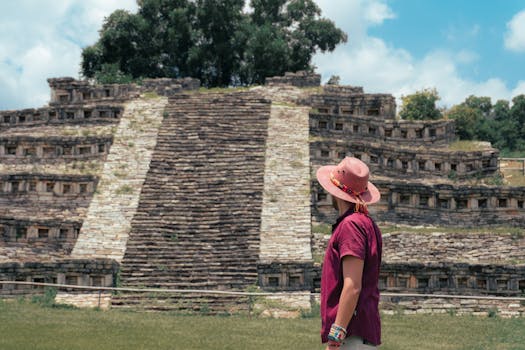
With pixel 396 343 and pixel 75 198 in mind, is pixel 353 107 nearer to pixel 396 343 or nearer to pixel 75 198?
pixel 75 198

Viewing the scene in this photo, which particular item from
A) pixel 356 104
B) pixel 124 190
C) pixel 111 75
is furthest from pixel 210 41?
pixel 124 190

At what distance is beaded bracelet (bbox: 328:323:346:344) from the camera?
17.9ft

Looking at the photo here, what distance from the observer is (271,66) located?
3838cm

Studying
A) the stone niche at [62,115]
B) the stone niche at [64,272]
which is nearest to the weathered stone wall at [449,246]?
the stone niche at [64,272]

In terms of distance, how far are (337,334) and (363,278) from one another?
50 cm

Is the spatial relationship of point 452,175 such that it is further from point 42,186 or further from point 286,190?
point 42,186

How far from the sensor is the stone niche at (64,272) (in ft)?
56.9

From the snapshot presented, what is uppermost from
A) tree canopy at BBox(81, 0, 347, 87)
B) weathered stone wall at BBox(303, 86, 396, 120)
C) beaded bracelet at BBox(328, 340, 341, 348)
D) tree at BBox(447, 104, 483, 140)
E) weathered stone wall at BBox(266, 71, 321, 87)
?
tree canopy at BBox(81, 0, 347, 87)

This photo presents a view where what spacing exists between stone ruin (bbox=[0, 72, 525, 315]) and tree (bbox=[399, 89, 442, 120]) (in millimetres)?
12839

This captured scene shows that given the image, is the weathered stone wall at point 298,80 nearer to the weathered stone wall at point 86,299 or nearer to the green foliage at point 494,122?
the green foliage at point 494,122

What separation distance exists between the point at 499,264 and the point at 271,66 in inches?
888

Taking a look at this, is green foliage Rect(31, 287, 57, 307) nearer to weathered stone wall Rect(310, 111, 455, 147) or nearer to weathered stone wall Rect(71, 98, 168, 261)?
weathered stone wall Rect(71, 98, 168, 261)

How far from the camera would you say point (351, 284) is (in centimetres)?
551

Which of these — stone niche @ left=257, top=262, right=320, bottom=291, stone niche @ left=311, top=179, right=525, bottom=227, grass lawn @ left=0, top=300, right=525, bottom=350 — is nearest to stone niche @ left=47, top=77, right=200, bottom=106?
stone niche @ left=311, top=179, right=525, bottom=227
